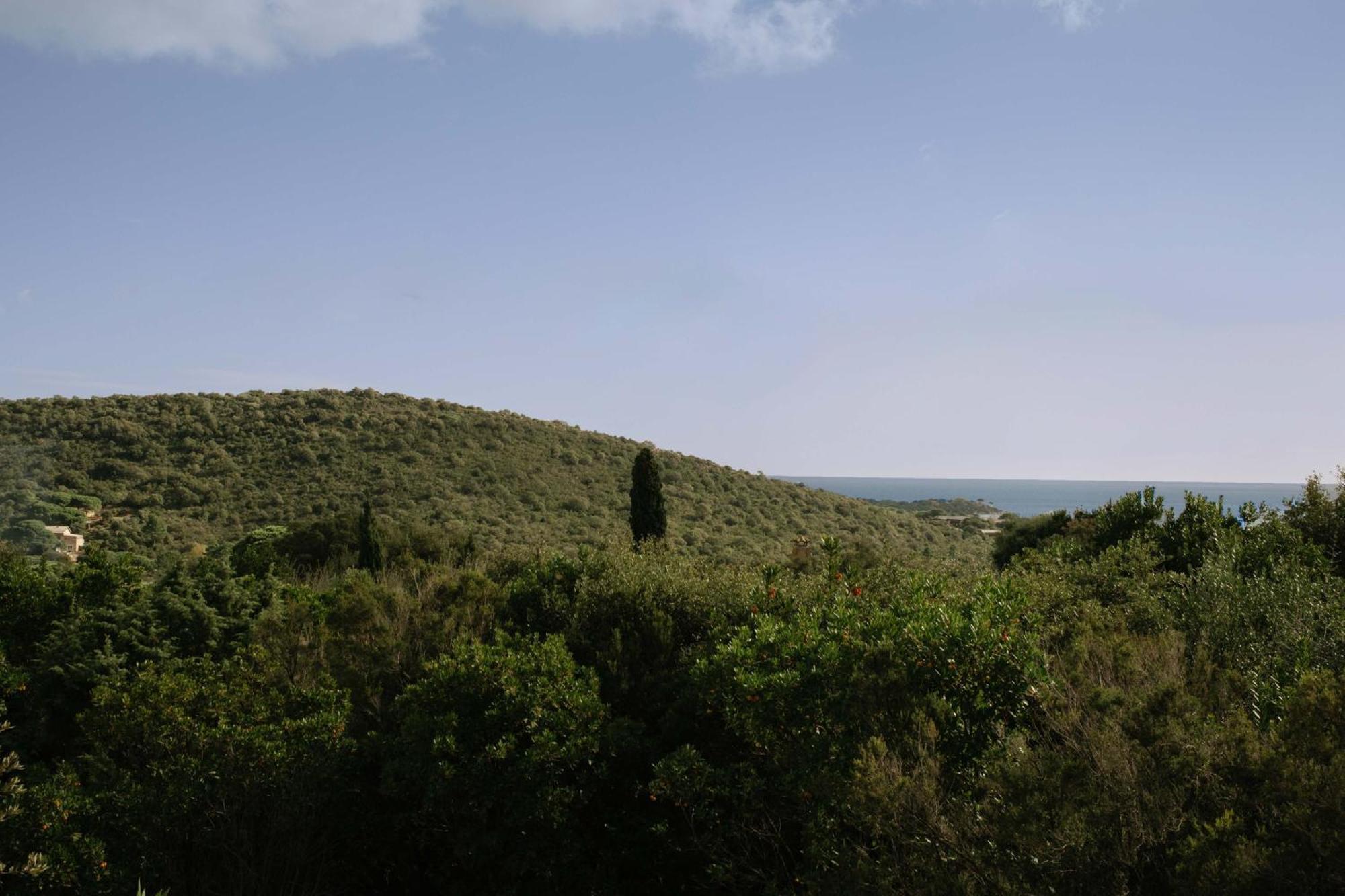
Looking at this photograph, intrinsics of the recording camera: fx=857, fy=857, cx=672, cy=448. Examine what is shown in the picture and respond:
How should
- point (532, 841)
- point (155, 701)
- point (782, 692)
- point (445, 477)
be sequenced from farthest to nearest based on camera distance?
point (445, 477), point (155, 701), point (532, 841), point (782, 692)

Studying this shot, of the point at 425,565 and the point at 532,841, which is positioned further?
the point at 425,565

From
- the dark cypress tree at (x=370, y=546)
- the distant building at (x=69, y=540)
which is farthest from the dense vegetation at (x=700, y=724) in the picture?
the distant building at (x=69, y=540)

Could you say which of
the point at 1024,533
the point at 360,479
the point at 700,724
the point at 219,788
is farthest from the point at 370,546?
the point at 360,479

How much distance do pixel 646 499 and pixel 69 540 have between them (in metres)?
19.1

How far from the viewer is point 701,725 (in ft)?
27.1

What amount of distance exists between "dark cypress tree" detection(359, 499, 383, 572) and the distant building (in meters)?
11.6

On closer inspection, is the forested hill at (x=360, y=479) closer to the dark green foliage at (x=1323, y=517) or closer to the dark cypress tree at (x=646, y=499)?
the dark cypress tree at (x=646, y=499)

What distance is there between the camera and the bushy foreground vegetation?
498 centimetres

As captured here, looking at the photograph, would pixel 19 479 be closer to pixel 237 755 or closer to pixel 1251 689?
pixel 237 755

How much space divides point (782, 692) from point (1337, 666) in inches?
179

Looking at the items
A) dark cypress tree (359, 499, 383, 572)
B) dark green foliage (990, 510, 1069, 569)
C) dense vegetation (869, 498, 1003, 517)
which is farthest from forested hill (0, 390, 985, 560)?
dense vegetation (869, 498, 1003, 517)

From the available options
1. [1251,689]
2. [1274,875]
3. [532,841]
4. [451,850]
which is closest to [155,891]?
[451,850]

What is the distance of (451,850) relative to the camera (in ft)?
26.3

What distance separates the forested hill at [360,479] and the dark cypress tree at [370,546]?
6170 mm
